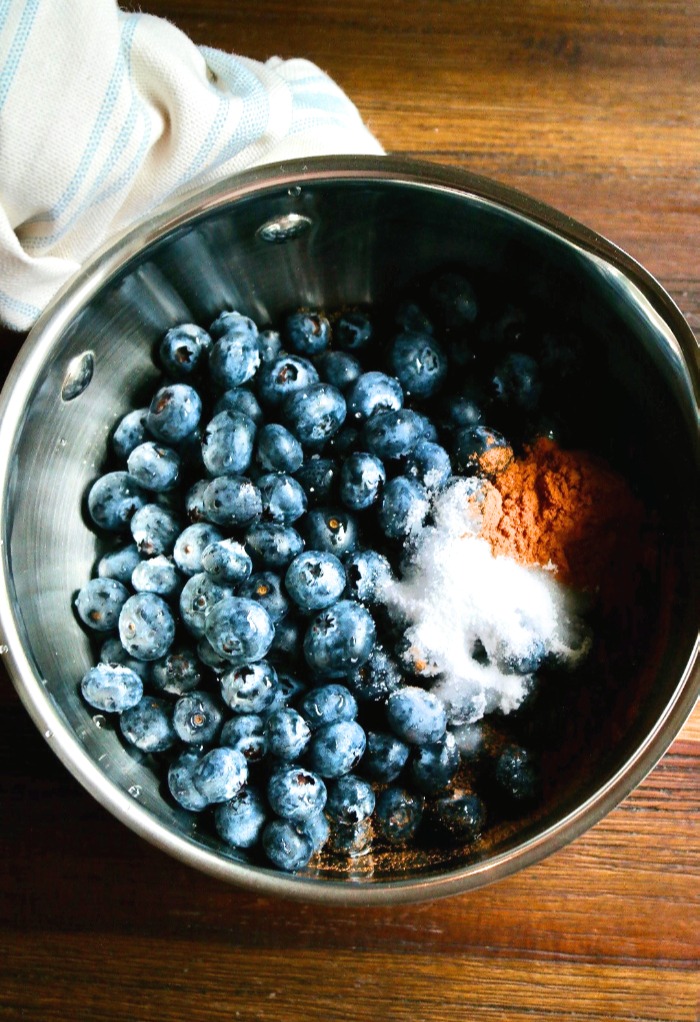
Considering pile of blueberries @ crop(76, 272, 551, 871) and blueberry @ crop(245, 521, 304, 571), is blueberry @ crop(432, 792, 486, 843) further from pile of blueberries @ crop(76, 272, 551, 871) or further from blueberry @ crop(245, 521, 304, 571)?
blueberry @ crop(245, 521, 304, 571)

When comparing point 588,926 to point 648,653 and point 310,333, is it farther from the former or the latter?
point 310,333

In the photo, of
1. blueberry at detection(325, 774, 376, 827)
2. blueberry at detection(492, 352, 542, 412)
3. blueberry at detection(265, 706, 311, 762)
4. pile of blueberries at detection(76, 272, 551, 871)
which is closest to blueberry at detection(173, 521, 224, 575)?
pile of blueberries at detection(76, 272, 551, 871)

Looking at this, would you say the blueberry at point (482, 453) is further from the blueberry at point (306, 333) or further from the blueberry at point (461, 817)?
the blueberry at point (461, 817)

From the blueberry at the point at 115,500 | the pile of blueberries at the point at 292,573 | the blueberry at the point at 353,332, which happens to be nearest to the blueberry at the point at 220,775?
the pile of blueberries at the point at 292,573

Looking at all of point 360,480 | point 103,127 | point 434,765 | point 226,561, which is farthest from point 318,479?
point 103,127

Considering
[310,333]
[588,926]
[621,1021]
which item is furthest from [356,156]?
[621,1021]

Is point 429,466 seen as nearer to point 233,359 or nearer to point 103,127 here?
point 233,359
